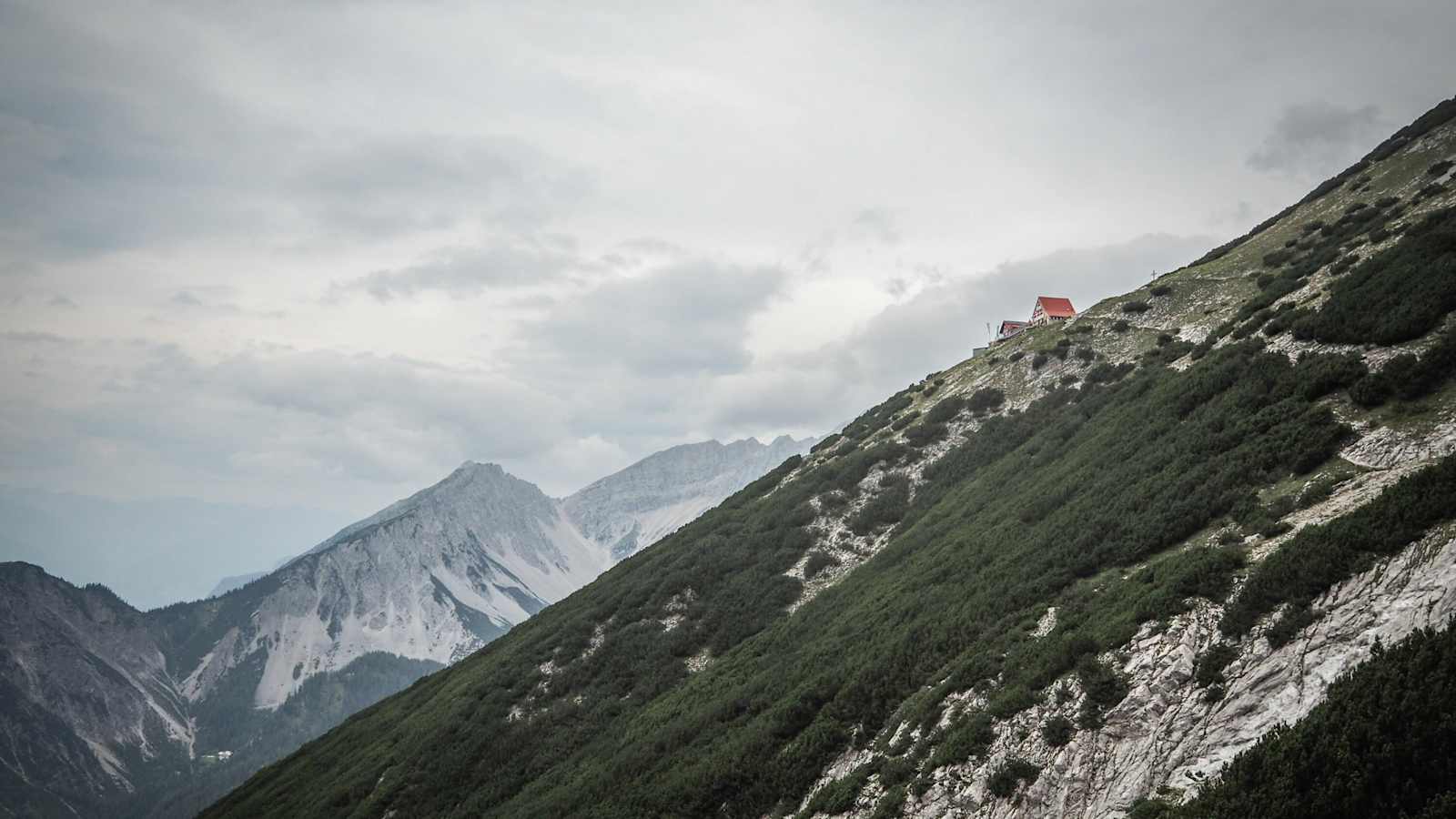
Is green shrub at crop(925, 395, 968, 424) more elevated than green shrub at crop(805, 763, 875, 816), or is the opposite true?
green shrub at crop(925, 395, 968, 424)

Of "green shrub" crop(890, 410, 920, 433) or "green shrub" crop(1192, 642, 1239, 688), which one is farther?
"green shrub" crop(890, 410, 920, 433)

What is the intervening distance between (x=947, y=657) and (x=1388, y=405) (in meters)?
18.3

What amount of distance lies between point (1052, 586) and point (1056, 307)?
86.3m

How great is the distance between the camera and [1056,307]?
105438mm

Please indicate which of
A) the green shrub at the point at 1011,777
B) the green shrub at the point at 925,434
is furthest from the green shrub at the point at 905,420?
the green shrub at the point at 1011,777

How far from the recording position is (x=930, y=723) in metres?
25.2

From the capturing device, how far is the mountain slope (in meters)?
19.1

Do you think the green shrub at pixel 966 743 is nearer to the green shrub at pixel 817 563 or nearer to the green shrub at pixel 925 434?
the green shrub at pixel 817 563

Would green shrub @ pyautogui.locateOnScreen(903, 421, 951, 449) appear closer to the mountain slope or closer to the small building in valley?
the mountain slope

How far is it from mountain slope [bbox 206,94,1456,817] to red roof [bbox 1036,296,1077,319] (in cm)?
3465

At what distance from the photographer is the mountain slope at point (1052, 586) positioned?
1906 cm

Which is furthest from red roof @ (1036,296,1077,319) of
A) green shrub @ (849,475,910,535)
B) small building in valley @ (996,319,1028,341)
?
green shrub @ (849,475,910,535)

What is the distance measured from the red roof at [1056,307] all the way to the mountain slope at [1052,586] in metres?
34.6

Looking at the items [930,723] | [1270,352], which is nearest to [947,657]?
[930,723]
